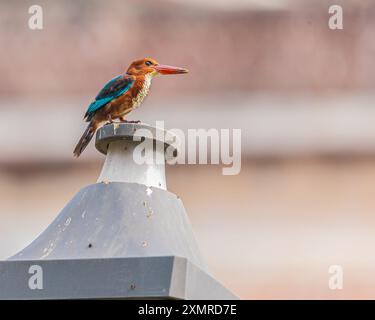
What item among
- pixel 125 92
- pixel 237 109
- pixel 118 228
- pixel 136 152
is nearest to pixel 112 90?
pixel 125 92

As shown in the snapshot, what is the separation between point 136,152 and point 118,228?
128mm

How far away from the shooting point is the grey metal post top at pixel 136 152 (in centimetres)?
137

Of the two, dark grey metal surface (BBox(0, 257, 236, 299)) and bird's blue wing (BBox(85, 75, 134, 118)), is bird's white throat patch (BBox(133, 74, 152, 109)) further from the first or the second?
dark grey metal surface (BBox(0, 257, 236, 299))

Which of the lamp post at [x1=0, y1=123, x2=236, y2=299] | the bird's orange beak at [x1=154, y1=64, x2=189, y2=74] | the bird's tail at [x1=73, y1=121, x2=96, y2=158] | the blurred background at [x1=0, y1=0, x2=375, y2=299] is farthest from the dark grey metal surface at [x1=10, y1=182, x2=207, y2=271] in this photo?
the blurred background at [x1=0, y1=0, x2=375, y2=299]

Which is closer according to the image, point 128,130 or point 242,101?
point 128,130

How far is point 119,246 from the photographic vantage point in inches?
50.0

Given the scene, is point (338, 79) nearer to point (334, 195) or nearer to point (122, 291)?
point (334, 195)

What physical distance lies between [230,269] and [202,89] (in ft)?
6.01

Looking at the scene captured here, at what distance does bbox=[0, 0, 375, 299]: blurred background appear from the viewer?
197 inches

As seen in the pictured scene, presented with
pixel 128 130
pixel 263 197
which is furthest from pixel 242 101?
pixel 128 130

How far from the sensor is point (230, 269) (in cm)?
429

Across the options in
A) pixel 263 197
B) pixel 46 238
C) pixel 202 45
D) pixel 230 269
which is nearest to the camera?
pixel 46 238
